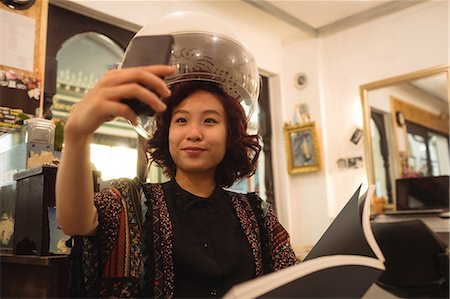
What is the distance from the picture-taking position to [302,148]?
3.17 meters

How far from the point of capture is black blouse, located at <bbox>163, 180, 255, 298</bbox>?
0.66 metres

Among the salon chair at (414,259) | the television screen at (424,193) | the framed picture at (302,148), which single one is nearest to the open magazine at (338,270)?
the salon chair at (414,259)

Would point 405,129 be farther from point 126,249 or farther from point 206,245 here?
point 126,249

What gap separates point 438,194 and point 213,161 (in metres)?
2.33

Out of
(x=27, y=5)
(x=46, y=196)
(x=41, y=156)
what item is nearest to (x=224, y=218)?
(x=46, y=196)

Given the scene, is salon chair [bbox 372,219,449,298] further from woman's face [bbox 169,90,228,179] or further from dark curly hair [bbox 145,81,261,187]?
woman's face [bbox 169,90,228,179]

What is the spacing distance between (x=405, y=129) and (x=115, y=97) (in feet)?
9.25

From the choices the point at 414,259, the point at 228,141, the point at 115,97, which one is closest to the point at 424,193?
the point at 414,259

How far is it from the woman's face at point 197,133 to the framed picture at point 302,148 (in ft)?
7.99

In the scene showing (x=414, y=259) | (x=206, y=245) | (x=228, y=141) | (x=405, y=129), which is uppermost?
(x=405, y=129)

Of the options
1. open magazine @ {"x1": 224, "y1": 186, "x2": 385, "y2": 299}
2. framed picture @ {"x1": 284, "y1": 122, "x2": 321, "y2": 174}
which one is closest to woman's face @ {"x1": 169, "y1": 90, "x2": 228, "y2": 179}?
open magazine @ {"x1": 224, "y1": 186, "x2": 385, "y2": 299}

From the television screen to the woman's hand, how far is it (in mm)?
2562

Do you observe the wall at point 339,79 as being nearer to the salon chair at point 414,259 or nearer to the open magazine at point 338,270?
the salon chair at point 414,259

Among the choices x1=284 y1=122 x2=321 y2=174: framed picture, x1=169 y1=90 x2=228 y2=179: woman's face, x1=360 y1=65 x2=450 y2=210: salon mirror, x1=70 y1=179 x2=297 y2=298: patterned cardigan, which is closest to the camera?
x1=70 y1=179 x2=297 y2=298: patterned cardigan
